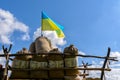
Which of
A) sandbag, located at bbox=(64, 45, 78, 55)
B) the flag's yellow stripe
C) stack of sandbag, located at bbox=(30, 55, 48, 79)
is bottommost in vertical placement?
stack of sandbag, located at bbox=(30, 55, 48, 79)

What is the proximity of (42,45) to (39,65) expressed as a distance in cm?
182

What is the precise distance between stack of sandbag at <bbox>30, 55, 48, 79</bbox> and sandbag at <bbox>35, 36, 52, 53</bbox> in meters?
1.27

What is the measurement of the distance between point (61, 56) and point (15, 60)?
1.80 meters

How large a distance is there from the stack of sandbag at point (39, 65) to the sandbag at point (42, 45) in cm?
127

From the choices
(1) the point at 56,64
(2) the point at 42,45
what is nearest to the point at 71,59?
(1) the point at 56,64

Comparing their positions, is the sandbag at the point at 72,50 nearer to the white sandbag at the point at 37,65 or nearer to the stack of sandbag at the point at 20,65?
the white sandbag at the point at 37,65

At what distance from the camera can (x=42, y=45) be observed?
15.9 m

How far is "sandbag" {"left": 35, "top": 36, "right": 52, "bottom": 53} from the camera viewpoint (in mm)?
15695

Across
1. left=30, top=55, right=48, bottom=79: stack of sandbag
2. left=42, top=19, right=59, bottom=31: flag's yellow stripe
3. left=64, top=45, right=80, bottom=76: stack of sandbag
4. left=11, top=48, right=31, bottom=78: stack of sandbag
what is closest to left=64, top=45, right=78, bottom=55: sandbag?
left=64, top=45, right=80, bottom=76: stack of sandbag

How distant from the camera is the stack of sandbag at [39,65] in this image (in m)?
14.2

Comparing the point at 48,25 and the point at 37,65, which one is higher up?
the point at 48,25

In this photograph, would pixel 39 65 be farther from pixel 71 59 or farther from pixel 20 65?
pixel 71 59

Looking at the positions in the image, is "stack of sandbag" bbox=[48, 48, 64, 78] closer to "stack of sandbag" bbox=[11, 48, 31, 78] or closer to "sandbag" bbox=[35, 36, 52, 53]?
"stack of sandbag" bbox=[11, 48, 31, 78]

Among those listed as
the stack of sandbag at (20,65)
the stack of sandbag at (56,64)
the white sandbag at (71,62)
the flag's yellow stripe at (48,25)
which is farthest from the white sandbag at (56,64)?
the flag's yellow stripe at (48,25)
